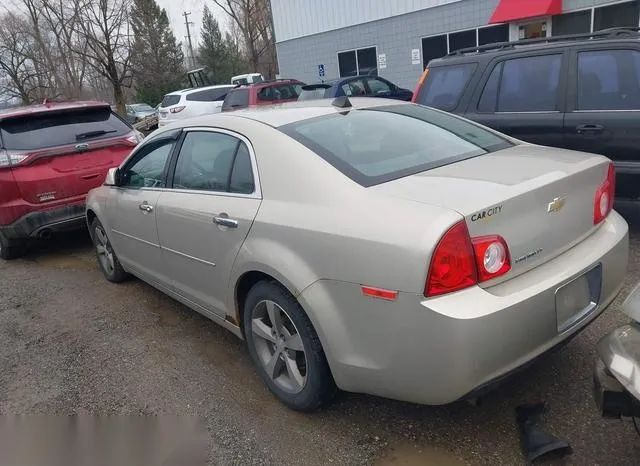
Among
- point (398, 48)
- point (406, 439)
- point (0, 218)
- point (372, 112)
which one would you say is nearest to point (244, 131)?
point (372, 112)

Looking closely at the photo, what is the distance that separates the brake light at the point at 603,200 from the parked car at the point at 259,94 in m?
10.2

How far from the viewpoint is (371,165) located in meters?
2.71

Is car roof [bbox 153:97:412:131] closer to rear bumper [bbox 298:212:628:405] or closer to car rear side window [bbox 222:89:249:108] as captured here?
rear bumper [bbox 298:212:628:405]

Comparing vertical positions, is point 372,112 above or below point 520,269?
above

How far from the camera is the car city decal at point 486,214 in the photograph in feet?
7.10

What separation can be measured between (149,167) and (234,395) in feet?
6.16

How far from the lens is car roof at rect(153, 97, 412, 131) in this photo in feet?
10.4

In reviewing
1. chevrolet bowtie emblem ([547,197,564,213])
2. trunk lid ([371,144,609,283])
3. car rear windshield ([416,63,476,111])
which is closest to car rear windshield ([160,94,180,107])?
car rear windshield ([416,63,476,111])

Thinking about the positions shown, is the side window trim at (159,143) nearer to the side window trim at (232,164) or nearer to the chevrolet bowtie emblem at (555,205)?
the side window trim at (232,164)

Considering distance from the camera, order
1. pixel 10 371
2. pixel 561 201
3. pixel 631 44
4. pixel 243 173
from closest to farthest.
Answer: pixel 561 201 → pixel 243 173 → pixel 10 371 → pixel 631 44

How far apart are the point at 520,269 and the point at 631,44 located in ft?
10.9

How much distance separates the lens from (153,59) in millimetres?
39500

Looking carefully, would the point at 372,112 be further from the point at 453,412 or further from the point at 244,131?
the point at 453,412

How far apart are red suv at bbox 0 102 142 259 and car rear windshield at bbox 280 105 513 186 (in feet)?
13.0
